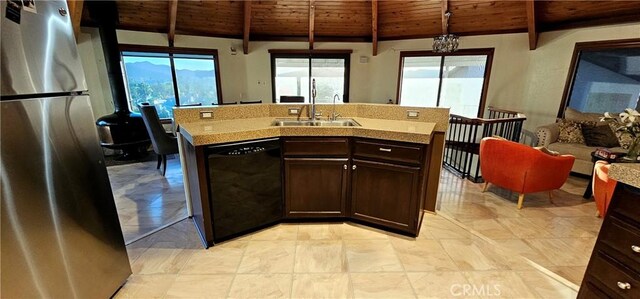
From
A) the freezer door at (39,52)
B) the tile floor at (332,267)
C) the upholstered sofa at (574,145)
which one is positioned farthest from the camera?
the upholstered sofa at (574,145)

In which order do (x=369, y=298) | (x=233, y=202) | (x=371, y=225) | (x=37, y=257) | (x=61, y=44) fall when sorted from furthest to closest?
(x=371, y=225), (x=233, y=202), (x=369, y=298), (x=61, y=44), (x=37, y=257)

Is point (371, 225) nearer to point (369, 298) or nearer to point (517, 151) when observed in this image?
point (369, 298)

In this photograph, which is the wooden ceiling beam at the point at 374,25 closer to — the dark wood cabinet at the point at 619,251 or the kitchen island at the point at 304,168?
the kitchen island at the point at 304,168

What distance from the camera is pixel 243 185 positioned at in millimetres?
2211

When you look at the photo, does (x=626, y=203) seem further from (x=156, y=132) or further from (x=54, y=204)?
(x=156, y=132)

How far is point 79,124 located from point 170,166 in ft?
10.8

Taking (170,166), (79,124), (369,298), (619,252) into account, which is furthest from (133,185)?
(619,252)

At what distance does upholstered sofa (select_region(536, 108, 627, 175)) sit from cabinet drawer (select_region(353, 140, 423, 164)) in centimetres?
335

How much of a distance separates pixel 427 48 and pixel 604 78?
2988 mm

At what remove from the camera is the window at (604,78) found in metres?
4.02

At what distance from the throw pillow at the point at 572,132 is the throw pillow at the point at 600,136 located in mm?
63

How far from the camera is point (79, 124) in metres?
1.42

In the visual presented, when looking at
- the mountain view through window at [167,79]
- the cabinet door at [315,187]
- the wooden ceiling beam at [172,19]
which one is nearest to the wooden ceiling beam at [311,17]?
the mountain view through window at [167,79]

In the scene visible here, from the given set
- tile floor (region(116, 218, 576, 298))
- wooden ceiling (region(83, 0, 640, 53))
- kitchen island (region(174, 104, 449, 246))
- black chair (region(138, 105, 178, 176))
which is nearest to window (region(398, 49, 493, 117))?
wooden ceiling (region(83, 0, 640, 53))
